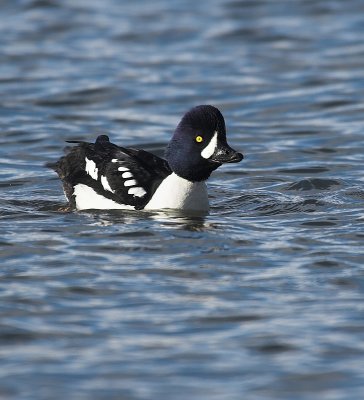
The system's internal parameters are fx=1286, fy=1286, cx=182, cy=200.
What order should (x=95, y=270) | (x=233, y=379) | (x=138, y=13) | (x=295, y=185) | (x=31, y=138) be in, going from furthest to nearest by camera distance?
1. (x=138, y=13)
2. (x=31, y=138)
3. (x=295, y=185)
4. (x=95, y=270)
5. (x=233, y=379)

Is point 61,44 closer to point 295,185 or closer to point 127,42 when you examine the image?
point 127,42

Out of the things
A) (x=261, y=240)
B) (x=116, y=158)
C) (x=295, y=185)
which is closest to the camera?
(x=261, y=240)

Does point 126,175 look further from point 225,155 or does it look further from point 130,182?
point 225,155

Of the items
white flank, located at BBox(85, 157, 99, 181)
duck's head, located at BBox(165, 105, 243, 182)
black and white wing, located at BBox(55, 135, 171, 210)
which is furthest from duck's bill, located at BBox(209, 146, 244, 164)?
white flank, located at BBox(85, 157, 99, 181)

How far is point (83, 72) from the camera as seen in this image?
842 inches

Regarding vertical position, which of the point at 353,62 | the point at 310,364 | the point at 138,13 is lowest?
the point at 310,364

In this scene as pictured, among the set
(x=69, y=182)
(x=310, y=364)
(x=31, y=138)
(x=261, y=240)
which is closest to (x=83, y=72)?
(x=31, y=138)

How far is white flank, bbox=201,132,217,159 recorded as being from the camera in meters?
13.1

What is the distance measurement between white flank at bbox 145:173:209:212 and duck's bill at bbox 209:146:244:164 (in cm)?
41

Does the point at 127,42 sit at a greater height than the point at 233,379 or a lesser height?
greater

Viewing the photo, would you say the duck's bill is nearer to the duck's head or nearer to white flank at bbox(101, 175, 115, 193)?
the duck's head

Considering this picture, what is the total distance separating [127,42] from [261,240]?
1137 centimetres

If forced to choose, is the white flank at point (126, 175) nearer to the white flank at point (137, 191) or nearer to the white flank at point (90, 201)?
the white flank at point (137, 191)

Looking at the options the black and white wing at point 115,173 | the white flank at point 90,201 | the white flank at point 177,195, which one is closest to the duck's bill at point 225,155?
the white flank at point 177,195
